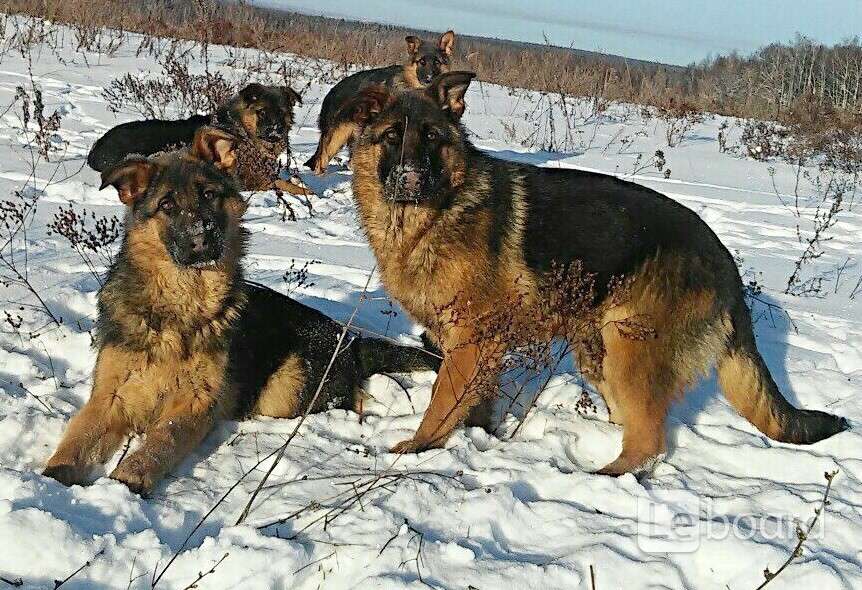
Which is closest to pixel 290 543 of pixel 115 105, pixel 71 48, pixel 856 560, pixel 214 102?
pixel 856 560

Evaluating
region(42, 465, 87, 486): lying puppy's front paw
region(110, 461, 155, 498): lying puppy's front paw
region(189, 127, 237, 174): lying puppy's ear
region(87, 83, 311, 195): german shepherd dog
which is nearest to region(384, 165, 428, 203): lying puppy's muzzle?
region(189, 127, 237, 174): lying puppy's ear

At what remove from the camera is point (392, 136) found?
4492 mm

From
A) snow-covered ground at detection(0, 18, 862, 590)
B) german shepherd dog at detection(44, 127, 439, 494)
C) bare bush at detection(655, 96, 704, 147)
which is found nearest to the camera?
snow-covered ground at detection(0, 18, 862, 590)

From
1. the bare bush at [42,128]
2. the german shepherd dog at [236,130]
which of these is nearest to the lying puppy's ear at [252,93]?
the german shepherd dog at [236,130]

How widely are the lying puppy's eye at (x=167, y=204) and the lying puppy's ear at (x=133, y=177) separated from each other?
18 centimetres

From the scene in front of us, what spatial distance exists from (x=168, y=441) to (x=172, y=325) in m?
0.70

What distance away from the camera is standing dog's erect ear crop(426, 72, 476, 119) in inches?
181

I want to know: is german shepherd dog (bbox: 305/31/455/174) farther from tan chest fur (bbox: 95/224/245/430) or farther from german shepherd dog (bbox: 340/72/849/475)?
tan chest fur (bbox: 95/224/245/430)

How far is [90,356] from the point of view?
16.1ft

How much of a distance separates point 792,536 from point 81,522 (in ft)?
10.0

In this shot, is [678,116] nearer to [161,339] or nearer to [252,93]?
[252,93]

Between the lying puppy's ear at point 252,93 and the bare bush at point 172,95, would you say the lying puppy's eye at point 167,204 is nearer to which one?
the lying puppy's ear at point 252,93

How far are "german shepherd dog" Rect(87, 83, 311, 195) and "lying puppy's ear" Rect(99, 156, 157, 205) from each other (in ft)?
9.34

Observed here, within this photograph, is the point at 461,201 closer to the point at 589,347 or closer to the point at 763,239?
the point at 589,347
